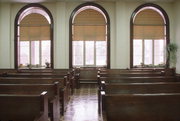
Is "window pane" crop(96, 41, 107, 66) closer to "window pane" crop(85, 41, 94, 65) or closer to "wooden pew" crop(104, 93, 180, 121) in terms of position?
"window pane" crop(85, 41, 94, 65)

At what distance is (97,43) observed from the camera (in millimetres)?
11180

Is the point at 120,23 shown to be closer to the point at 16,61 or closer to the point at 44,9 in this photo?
the point at 44,9

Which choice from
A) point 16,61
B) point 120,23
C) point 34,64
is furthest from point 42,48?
point 120,23

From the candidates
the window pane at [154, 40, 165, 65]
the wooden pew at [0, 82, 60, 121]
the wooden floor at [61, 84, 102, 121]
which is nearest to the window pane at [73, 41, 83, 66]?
the window pane at [154, 40, 165, 65]

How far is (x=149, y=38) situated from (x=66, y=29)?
399 cm

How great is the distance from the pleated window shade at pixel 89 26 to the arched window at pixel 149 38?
61.0 inches

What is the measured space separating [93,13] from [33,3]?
2.75 metres

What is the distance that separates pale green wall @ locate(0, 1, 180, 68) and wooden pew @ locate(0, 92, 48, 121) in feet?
23.5

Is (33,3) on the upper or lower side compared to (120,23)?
upper

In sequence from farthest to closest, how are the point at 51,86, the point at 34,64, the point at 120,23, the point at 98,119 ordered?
the point at 34,64, the point at 120,23, the point at 98,119, the point at 51,86

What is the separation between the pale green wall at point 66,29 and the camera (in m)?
9.77

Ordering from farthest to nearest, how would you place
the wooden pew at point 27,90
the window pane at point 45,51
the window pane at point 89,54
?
the window pane at point 45,51
the window pane at point 89,54
the wooden pew at point 27,90

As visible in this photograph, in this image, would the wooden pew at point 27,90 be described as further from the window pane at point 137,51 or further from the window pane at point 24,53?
the window pane at point 24,53

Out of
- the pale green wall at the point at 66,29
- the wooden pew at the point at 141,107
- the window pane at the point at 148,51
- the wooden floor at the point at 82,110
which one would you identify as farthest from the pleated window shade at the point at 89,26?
the wooden pew at the point at 141,107
